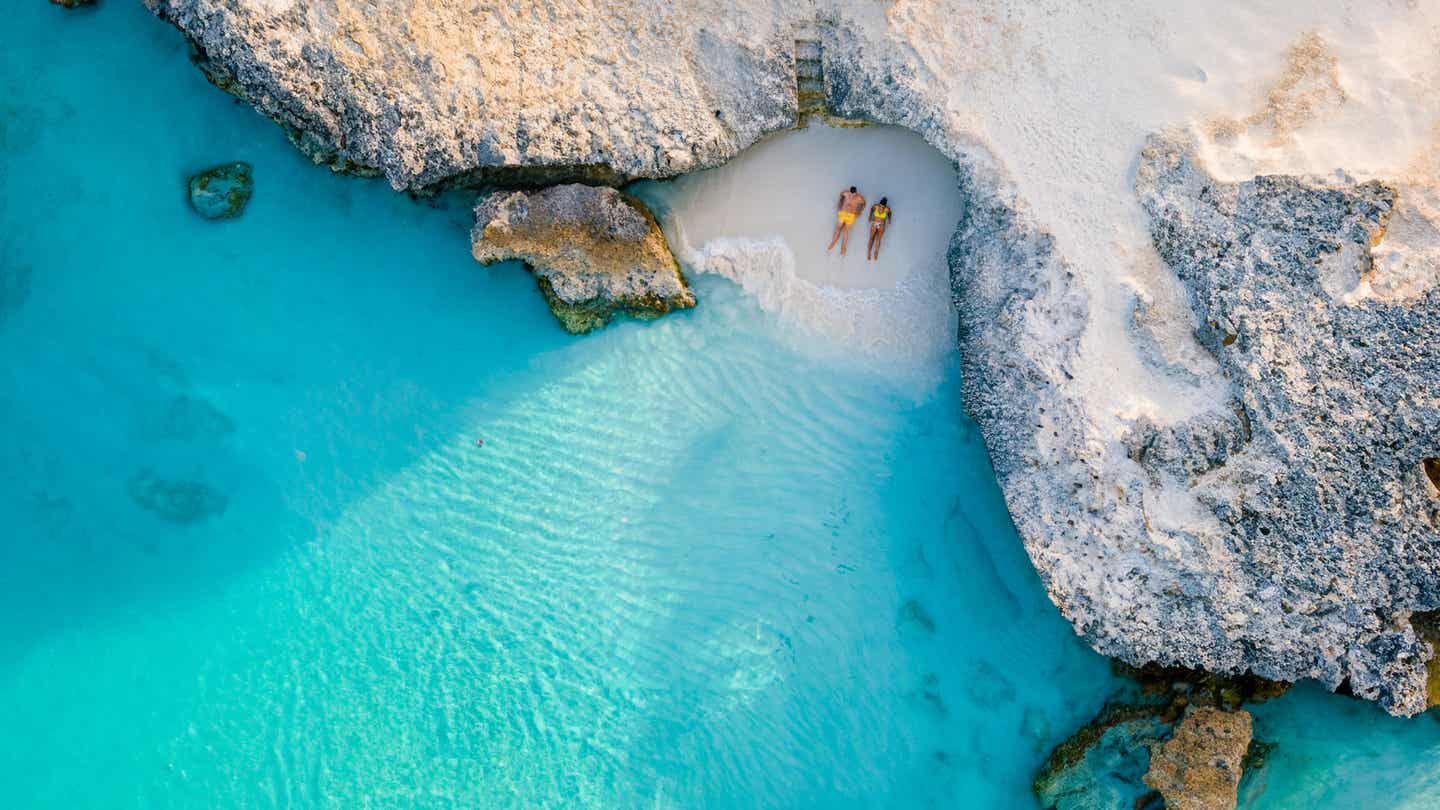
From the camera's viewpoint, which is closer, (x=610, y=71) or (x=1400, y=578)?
(x=1400, y=578)

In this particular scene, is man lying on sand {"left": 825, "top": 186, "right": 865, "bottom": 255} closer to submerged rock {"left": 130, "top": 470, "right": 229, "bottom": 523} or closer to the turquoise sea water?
the turquoise sea water

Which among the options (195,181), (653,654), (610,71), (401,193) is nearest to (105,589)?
(195,181)

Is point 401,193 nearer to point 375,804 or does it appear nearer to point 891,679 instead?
point 375,804

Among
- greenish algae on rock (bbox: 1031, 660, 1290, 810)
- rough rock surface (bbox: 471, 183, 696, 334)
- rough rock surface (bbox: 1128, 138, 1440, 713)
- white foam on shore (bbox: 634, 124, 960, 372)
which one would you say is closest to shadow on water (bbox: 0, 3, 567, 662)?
rough rock surface (bbox: 471, 183, 696, 334)

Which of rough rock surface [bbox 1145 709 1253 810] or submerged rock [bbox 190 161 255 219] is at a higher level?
submerged rock [bbox 190 161 255 219]

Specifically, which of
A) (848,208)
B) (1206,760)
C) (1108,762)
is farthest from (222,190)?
(1206,760)

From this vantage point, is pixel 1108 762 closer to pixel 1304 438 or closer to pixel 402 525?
pixel 1304 438

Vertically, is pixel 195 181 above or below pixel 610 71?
below
